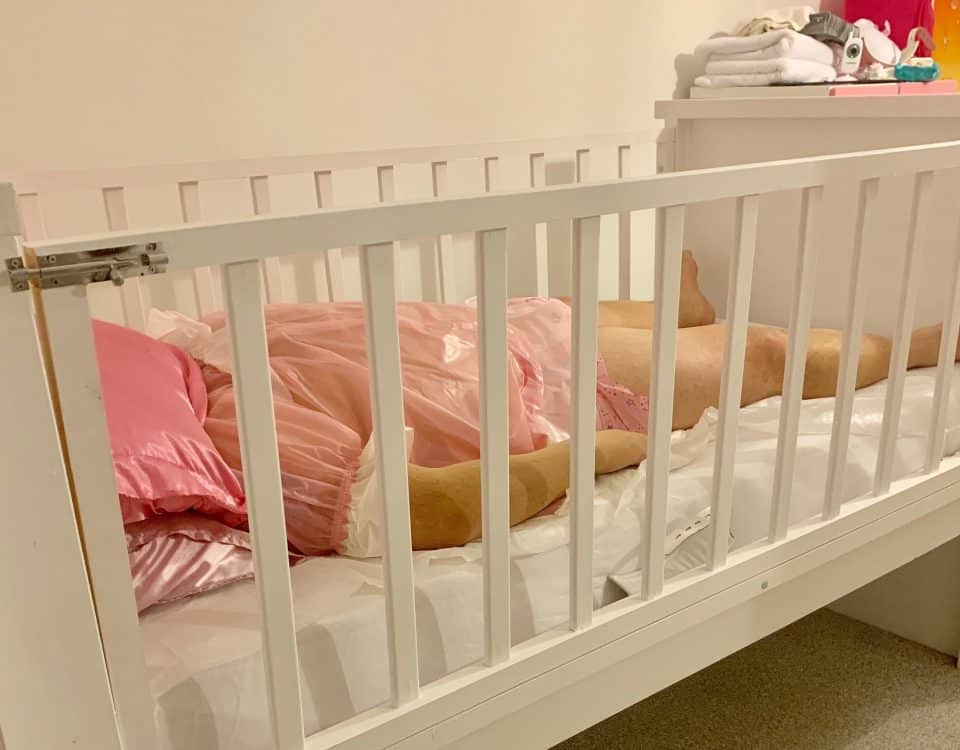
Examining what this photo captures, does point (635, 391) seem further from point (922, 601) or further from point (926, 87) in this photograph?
point (926, 87)

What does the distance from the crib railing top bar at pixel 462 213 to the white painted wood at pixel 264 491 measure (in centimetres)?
2

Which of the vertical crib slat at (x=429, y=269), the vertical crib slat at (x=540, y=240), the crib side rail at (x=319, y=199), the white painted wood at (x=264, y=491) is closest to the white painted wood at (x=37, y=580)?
the white painted wood at (x=264, y=491)

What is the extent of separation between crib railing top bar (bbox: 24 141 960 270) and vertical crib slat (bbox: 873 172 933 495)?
87 mm

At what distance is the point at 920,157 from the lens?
1.06 meters

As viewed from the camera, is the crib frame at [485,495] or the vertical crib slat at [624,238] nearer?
the crib frame at [485,495]

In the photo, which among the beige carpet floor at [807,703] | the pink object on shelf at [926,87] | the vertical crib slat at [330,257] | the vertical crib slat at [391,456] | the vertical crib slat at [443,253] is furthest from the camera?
the pink object on shelf at [926,87]

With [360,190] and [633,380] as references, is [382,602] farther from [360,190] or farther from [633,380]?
[360,190]

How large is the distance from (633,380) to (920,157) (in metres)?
0.47

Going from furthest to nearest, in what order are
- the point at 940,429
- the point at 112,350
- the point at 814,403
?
1. the point at 814,403
2. the point at 940,429
3. the point at 112,350

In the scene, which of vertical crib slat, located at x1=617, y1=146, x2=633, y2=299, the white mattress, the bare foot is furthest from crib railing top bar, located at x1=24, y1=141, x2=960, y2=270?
vertical crib slat, located at x1=617, y1=146, x2=633, y2=299

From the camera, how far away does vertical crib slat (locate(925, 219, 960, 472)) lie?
1.19m

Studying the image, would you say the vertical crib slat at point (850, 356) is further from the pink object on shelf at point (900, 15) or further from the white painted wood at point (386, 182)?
the pink object on shelf at point (900, 15)

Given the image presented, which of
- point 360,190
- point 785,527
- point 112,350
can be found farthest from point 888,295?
point 112,350

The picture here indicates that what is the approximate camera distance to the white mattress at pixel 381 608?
0.79 m
